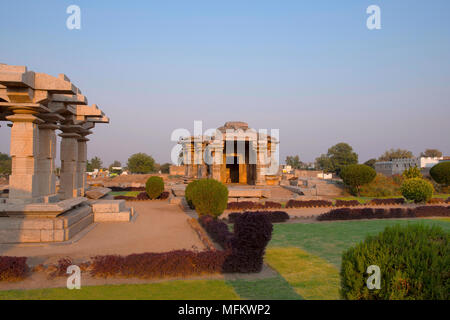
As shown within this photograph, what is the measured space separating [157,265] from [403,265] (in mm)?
4104

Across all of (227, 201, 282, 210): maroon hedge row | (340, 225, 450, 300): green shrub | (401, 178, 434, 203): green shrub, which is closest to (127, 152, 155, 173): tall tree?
(227, 201, 282, 210): maroon hedge row

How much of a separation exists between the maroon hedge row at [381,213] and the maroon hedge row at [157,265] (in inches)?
333

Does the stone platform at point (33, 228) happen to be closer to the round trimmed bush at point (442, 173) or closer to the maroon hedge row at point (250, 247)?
the maroon hedge row at point (250, 247)

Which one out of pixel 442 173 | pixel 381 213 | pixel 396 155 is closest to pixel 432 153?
pixel 396 155

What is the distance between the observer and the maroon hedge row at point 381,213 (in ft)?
44.3

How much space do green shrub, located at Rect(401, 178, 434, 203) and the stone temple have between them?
29.1ft

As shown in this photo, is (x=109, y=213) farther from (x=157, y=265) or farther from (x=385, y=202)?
(x=385, y=202)

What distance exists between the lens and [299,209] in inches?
663

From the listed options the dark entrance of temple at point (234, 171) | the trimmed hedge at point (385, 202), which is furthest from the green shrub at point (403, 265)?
the dark entrance of temple at point (234, 171)

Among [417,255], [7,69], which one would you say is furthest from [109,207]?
[417,255]

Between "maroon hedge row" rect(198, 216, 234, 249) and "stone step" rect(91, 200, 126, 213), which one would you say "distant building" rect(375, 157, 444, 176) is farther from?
"stone step" rect(91, 200, 126, 213)

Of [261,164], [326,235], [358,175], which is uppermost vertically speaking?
[261,164]

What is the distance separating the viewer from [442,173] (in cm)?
2594

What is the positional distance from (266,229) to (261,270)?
0.86 m
